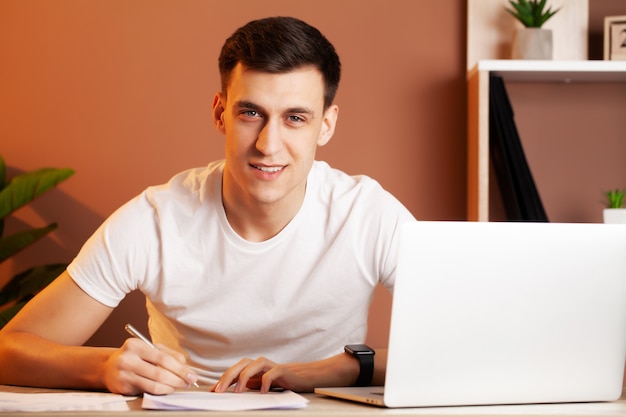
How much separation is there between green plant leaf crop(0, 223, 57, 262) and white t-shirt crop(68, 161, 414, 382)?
3.23ft

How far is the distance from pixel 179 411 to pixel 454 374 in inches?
15.6

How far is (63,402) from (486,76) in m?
1.97

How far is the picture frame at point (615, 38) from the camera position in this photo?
2.85 m

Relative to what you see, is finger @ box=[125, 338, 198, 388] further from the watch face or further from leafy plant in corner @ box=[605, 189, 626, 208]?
leafy plant in corner @ box=[605, 189, 626, 208]

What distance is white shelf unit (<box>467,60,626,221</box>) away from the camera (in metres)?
2.73

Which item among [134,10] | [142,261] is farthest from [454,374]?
[134,10]

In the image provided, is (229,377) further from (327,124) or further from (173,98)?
(173,98)

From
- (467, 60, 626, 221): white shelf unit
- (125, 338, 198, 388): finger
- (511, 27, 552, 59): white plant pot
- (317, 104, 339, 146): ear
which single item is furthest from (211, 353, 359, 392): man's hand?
(511, 27, 552, 59): white plant pot

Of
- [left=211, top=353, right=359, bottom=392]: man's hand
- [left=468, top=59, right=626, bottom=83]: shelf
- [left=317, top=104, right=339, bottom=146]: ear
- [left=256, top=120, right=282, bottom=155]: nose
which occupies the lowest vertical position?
[left=211, top=353, right=359, bottom=392]: man's hand

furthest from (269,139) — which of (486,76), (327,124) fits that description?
(486,76)

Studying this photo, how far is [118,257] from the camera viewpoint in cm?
183

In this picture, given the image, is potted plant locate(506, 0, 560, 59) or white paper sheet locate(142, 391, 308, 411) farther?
potted plant locate(506, 0, 560, 59)

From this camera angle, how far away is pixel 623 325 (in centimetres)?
125

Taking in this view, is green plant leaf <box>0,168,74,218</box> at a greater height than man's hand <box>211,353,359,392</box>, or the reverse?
green plant leaf <box>0,168,74,218</box>
